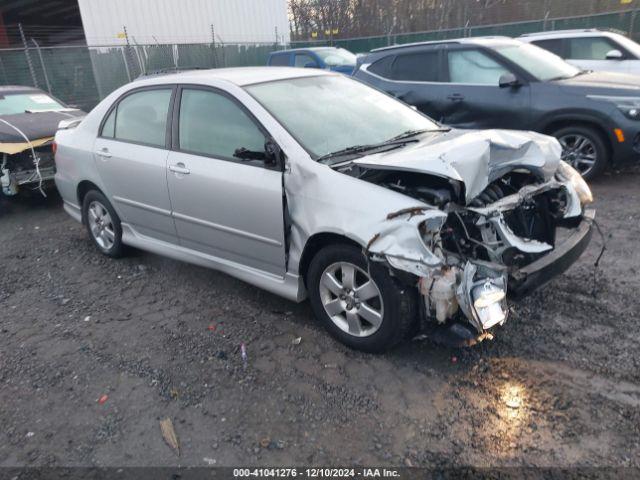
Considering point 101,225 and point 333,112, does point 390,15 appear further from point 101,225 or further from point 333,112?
point 333,112

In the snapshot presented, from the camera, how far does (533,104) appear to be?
20.6 feet

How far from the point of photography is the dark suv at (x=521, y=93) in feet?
19.4

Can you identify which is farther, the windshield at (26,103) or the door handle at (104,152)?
the windshield at (26,103)

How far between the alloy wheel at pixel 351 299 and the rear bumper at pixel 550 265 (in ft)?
2.55

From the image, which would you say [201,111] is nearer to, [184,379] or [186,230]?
[186,230]

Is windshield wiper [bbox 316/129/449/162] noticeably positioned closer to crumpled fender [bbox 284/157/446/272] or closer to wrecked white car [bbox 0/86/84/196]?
crumpled fender [bbox 284/157/446/272]

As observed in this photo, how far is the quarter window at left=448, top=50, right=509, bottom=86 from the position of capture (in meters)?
6.59

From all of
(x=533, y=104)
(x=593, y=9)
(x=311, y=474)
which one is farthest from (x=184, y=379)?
(x=593, y=9)

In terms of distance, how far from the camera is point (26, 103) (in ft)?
25.9

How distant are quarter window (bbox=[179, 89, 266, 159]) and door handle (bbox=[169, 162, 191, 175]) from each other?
13cm

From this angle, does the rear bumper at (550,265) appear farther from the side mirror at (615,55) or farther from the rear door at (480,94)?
the side mirror at (615,55)

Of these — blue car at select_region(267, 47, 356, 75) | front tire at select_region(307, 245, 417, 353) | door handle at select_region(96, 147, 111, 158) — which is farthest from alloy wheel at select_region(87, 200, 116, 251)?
blue car at select_region(267, 47, 356, 75)

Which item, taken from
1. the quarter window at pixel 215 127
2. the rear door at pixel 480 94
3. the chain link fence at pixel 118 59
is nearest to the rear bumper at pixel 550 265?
the quarter window at pixel 215 127

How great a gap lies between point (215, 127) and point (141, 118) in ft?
3.21
